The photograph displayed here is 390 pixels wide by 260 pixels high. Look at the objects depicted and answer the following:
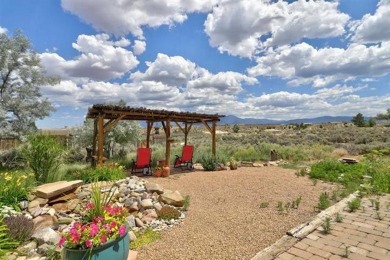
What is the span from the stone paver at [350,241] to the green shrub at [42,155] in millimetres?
5208

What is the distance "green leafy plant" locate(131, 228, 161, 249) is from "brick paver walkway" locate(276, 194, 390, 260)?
1895mm

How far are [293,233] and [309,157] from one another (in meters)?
11.1

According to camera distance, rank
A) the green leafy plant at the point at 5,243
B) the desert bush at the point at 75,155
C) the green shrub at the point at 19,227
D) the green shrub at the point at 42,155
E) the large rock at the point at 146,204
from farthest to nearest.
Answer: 1. the desert bush at the point at 75,155
2. the green shrub at the point at 42,155
3. the large rock at the point at 146,204
4. the green shrub at the point at 19,227
5. the green leafy plant at the point at 5,243

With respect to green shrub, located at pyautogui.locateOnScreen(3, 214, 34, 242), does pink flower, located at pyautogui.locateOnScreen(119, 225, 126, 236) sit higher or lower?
higher

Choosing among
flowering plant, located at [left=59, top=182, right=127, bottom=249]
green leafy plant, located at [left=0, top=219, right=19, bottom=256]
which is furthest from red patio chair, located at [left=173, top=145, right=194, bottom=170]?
flowering plant, located at [left=59, top=182, right=127, bottom=249]

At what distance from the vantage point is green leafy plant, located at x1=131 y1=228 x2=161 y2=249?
4.11 meters

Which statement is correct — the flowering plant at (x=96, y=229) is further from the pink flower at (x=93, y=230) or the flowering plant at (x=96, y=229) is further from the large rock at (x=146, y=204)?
the large rock at (x=146, y=204)

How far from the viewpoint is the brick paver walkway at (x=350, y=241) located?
334cm

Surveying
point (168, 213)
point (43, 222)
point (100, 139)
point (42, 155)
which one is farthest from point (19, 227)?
point (100, 139)

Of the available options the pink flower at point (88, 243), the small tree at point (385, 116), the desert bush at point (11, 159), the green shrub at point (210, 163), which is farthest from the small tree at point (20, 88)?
the small tree at point (385, 116)

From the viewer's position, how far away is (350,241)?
12.2ft

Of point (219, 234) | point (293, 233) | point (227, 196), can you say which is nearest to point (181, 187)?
point (227, 196)

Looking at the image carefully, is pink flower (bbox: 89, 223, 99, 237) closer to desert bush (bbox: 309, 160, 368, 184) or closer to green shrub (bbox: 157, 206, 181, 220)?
green shrub (bbox: 157, 206, 181, 220)

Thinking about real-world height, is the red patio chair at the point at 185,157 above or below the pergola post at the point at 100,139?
below
